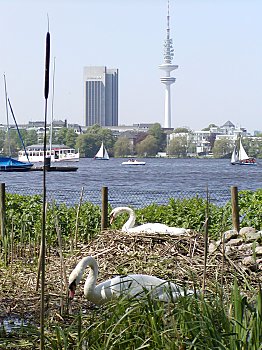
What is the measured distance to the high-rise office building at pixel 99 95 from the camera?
5940 inches

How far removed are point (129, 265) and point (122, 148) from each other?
103737mm

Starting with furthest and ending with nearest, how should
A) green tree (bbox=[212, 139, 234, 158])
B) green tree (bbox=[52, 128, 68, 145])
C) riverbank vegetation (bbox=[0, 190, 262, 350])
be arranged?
green tree (bbox=[212, 139, 234, 158]) → green tree (bbox=[52, 128, 68, 145]) → riverbank vegetation (bbox=[0, 190, 262, 350])

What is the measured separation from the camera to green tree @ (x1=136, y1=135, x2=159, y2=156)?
115875 mm

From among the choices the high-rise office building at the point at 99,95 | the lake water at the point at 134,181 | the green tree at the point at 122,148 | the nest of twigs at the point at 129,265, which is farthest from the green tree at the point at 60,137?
the nest of twigs at the point at 129,265

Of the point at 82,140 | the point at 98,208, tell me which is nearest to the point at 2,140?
the point at 82,140

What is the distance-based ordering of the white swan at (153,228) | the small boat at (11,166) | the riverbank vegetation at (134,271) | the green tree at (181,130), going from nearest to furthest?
the riverbank vegetation at (134,271) < the white swan at (153,228) < the small boat at (11,166) < the green tree at (181,130)

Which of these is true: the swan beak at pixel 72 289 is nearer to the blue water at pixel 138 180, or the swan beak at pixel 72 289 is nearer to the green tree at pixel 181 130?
the blue water at pixel 138 180

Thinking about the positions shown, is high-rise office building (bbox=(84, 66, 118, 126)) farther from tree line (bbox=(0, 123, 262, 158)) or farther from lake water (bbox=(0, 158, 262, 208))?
lake water (bbox=(0, 158, 262, 208))

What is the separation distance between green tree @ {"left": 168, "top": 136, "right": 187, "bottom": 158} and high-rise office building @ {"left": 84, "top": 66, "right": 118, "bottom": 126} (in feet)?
94.9

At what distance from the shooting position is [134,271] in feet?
32.0

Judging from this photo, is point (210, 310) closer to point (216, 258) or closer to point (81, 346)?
point (81, 346)

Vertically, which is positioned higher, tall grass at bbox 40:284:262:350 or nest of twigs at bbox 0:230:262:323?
tall grass at bbox 40:284:262:350

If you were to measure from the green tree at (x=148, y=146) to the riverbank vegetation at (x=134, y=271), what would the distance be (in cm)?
10055

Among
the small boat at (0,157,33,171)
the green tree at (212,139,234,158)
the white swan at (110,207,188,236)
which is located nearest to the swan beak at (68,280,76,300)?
the white swan at (110,207,188,236)
